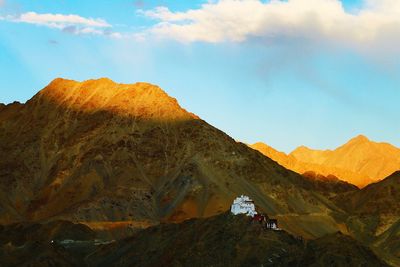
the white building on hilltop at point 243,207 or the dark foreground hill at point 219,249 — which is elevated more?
the white building on hilltop at point 243,207

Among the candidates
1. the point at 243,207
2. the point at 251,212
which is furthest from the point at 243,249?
the point at 243,207

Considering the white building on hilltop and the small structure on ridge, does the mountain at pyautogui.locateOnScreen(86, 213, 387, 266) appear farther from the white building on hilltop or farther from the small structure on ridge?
the white building on hilltop

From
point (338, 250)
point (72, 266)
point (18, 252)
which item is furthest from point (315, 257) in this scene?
point (18, 252)

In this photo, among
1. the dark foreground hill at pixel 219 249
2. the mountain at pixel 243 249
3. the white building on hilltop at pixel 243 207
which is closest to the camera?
the mountain at pixel 243 249

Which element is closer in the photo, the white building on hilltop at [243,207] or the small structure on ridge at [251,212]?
the small structure on ridge at [251,212]

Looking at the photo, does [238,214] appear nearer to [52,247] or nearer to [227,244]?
[227,244]

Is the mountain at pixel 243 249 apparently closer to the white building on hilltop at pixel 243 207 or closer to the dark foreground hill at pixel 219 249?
the dark foreground hill at pixel 219 249

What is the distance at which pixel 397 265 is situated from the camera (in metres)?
173

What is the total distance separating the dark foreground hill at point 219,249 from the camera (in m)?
127

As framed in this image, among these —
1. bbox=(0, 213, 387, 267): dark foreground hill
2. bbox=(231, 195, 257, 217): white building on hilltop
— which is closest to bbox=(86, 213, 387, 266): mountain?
bbox=(0, 213, 387, 267): dark foreground hill

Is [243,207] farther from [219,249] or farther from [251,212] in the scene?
[219,249]

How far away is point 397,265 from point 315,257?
54.5 m

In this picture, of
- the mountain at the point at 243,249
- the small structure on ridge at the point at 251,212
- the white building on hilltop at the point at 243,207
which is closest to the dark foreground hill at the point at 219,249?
the mountain at the point at 243,249

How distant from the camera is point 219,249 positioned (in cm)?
13688
